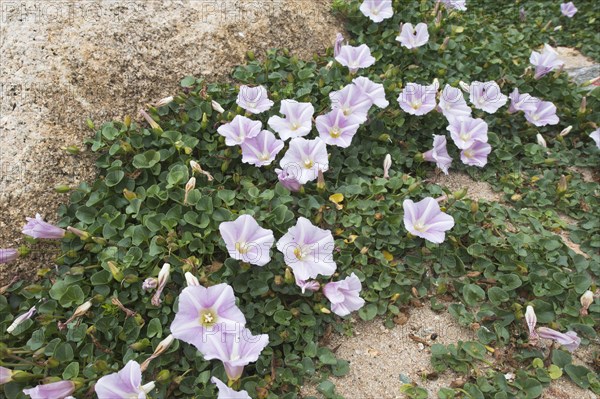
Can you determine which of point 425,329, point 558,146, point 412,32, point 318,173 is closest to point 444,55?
point 412,32

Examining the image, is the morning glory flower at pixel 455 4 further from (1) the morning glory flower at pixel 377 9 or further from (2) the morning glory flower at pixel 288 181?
(2) the morning glory flower at pixel 288 181

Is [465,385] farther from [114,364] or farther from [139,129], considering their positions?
[139,129]

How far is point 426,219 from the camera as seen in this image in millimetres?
2822

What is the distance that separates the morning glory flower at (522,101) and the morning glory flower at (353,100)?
49.0 inches

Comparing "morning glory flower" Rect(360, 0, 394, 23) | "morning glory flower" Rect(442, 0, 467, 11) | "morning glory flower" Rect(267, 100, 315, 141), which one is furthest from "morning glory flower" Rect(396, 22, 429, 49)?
"morning glory flower" Rect(267, 100, 315, 141)

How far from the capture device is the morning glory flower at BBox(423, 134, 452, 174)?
3.32 metres

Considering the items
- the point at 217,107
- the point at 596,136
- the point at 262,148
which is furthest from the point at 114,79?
→ the point at 596,136

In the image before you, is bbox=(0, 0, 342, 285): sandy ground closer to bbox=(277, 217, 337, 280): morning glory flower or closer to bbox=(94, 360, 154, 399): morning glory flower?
bbox=(94, 360, 154, 399): morning glory flower

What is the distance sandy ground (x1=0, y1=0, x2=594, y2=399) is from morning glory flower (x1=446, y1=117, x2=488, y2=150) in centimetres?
30

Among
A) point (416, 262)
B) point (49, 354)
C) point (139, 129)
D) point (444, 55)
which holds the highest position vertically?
point (444, 55)

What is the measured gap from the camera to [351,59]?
11.9ft

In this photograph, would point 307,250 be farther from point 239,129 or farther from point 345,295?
point 239,129

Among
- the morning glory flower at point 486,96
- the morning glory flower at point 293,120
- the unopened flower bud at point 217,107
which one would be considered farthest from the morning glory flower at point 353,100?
the morning glory flower at point 486,96

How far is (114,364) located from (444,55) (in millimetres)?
3441
